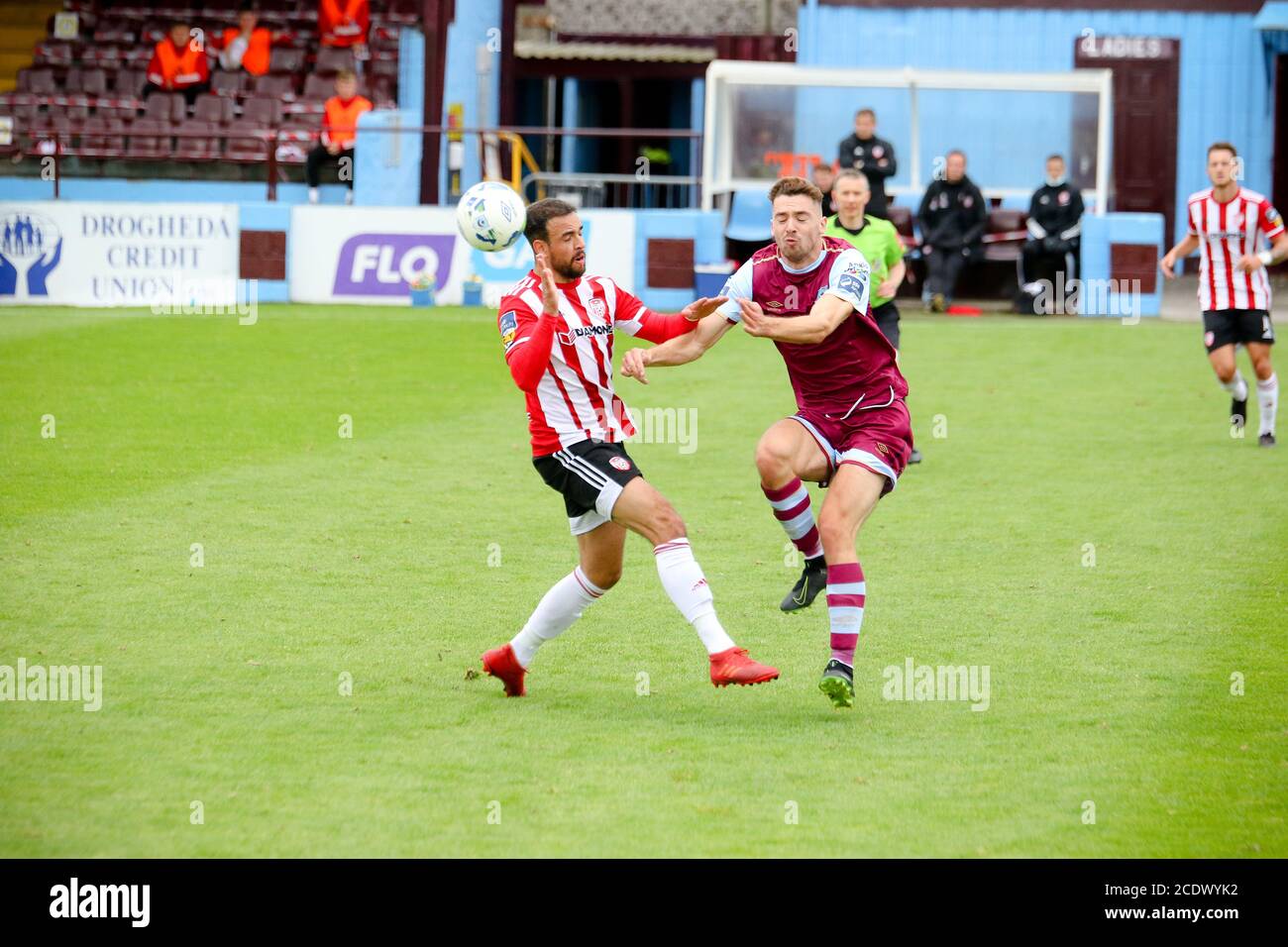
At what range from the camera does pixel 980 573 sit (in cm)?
866

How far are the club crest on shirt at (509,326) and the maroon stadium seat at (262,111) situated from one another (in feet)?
68.6

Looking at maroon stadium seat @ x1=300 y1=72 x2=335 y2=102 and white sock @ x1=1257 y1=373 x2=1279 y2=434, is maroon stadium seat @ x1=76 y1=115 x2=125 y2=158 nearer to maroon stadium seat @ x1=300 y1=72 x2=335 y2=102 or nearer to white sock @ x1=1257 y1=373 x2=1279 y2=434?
maroon stadium seat @ x1=300 y1=72 x2=335 y2=102

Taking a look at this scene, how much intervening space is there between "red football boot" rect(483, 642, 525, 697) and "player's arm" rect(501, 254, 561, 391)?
1.04 metres

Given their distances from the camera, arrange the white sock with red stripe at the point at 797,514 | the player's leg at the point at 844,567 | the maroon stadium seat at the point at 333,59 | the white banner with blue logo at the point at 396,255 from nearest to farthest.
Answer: the player's leg at the point at 844,567, the white sock with red stripe at the point at 797,514, the white banner with blue logo at the point at 396,255, the maroon stadium seat at the point at 333,59

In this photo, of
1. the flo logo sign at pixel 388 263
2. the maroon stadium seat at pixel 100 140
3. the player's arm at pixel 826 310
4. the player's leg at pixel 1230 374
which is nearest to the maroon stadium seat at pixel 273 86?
the maroon stadium seat at pixel 100 140

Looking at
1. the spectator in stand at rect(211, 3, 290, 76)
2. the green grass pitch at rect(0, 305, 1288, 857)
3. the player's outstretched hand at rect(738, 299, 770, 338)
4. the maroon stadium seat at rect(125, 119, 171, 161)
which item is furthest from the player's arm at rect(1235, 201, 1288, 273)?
the spectator in stand at rect(211, 3, 290, 76)

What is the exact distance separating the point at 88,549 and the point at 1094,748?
5.40 meters

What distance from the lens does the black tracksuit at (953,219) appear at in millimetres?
21266

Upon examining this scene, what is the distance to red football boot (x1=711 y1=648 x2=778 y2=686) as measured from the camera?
6000 millimetres

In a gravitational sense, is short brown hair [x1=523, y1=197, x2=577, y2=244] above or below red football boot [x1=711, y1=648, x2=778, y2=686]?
above

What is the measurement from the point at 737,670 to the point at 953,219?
52.9 feet

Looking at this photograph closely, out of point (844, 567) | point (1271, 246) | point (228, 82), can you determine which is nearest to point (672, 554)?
point (844, 567)

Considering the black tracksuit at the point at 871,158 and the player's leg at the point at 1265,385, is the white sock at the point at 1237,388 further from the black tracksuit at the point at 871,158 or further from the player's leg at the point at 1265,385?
the black tracksuit at the point at 871,158

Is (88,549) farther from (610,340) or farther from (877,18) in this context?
(877,18)
